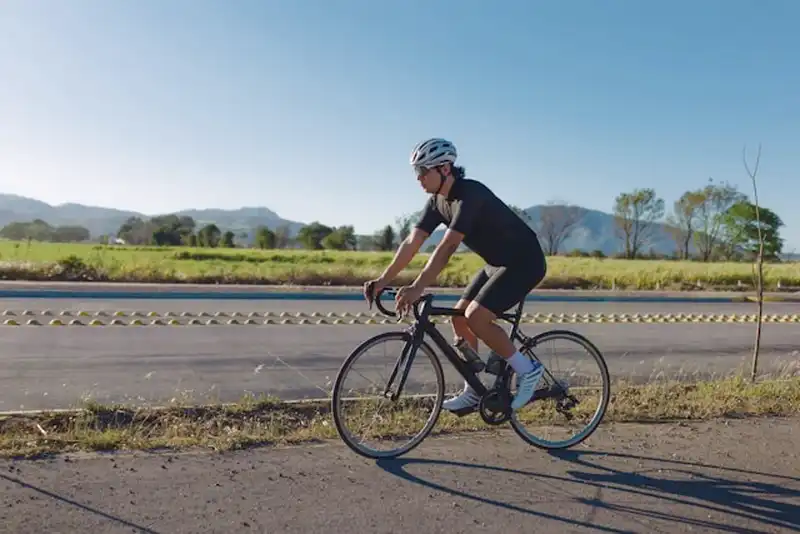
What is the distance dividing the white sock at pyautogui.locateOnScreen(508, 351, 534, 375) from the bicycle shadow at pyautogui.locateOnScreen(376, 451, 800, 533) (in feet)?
2.00

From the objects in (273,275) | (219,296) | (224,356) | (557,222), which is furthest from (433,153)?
(557,222)

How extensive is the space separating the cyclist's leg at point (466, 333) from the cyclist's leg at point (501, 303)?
15cm

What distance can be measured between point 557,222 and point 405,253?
287ft

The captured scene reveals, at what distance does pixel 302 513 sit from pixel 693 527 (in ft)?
6.63

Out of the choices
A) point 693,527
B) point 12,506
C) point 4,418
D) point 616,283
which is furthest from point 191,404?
point 616,283

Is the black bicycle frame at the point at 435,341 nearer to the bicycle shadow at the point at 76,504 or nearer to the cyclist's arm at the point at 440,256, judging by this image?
the cyclist's arm at the point at 440,256

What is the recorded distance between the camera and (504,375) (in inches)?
209

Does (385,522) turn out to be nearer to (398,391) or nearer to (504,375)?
(398,391)

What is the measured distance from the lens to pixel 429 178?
16.4 feet

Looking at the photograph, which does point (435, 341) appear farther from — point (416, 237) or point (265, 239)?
point (265, 239)

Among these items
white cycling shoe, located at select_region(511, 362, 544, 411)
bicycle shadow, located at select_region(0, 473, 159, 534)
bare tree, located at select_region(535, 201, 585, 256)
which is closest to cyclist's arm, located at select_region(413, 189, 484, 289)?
white cycling shoe, located at select_region(511, 362, 544, 411)

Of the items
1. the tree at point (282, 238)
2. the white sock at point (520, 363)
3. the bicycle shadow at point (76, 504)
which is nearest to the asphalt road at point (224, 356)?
the white sock at point (520, 363)

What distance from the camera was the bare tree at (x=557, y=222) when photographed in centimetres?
8856

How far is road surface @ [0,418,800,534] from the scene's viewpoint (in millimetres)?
3910
